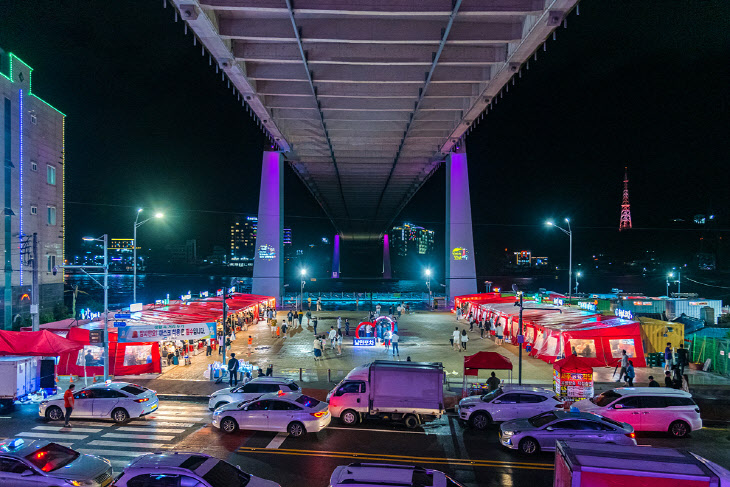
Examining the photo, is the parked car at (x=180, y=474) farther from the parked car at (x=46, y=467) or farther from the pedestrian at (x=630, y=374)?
the pedestrian at (x=630, y=374)

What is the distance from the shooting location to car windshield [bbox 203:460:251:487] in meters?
7.39

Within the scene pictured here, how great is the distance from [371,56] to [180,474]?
53.9 ft

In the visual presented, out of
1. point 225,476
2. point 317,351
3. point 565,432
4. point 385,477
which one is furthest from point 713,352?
point 225,476

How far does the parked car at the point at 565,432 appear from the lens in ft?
35.8

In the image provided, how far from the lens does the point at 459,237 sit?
149 feet

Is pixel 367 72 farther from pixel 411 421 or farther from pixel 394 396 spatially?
pixel 411 421

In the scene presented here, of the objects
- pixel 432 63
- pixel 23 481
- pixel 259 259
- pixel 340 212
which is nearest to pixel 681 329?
pixel 432 63

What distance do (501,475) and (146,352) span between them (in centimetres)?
1597

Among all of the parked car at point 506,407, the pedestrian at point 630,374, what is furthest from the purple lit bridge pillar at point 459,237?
the parked car at point 506,407

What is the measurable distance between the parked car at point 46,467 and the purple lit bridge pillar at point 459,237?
126 feet

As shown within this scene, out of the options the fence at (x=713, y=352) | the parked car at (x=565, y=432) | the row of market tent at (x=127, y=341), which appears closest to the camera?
the parked car at (x=565, y=432)

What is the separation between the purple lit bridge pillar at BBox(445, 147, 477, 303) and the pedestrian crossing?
3345 centimetres

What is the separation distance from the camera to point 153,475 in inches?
290

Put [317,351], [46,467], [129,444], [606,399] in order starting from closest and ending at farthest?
[46,467] → [129,444] → [606,399] → [317,351]
